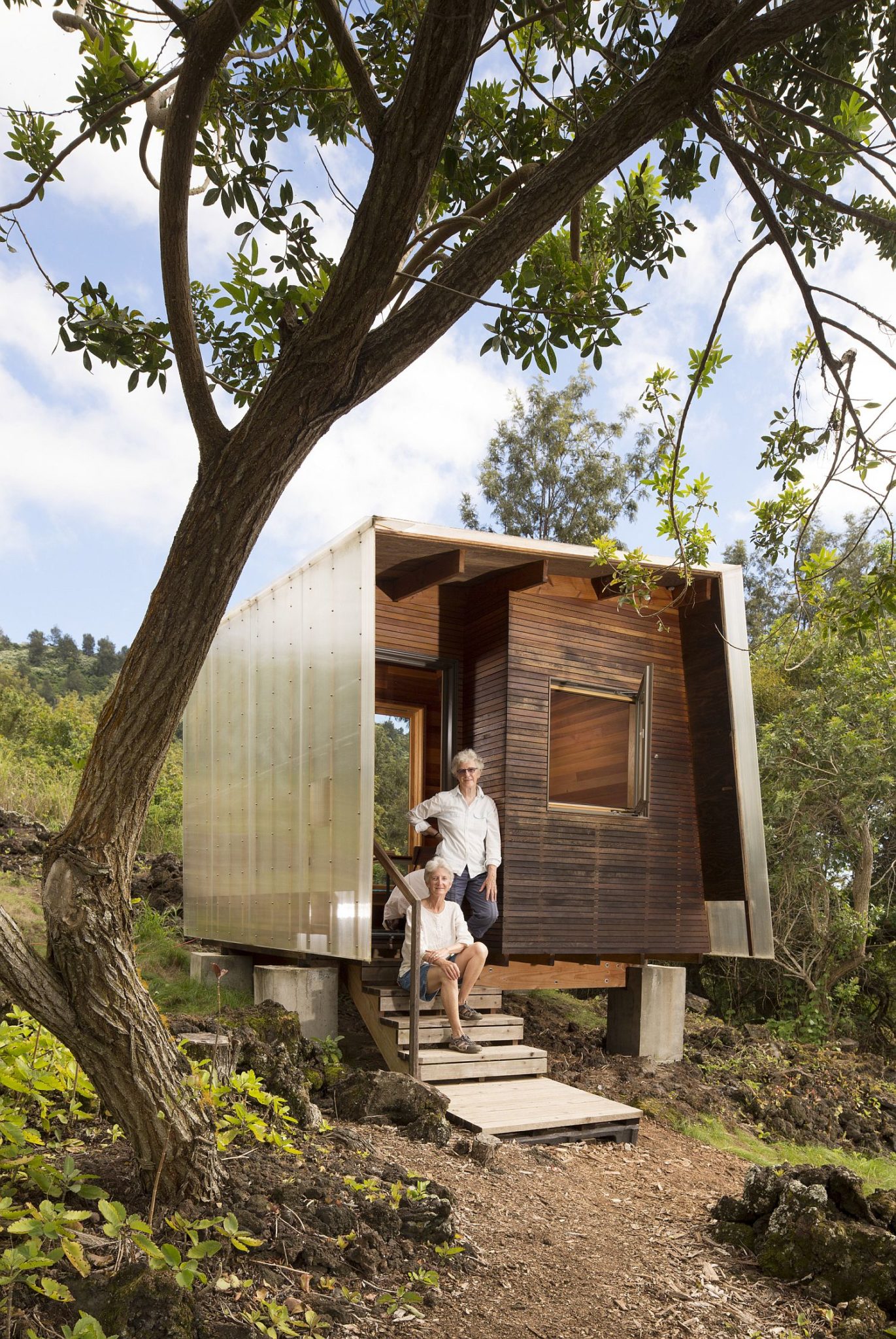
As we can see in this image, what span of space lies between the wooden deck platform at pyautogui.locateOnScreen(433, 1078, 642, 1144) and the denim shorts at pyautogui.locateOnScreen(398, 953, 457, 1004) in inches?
23.7

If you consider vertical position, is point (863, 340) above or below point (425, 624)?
above

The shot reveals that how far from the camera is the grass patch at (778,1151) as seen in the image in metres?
7.03

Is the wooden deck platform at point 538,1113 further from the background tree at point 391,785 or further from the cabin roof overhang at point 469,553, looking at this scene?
the background tree at point 391,785

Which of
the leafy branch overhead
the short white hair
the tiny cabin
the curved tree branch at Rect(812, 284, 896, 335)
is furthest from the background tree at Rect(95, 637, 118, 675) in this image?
the curved tree branch at Rect(812, 284, 896, 335)

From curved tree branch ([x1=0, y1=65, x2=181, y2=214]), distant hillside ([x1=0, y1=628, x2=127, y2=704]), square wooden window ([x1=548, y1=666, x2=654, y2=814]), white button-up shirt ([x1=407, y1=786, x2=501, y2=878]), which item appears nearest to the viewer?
curved tree branch ([x1=0, y1=65, x2=181, y2=214])

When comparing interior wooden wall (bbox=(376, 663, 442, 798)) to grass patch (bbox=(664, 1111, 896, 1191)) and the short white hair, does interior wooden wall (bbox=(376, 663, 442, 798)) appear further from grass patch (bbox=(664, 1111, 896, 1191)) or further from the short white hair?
grass patch (bbox=(664, 1111, 896, 1191))

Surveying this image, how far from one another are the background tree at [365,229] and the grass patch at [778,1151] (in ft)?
13.6

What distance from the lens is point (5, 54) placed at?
410 centimetres

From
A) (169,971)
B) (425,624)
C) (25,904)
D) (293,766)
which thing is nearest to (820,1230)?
(293,766)

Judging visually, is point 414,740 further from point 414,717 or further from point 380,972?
point 380,972

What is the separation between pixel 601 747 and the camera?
9.45 m

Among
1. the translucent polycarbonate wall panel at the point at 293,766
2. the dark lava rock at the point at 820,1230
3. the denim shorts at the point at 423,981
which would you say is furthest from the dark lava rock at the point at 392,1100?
the dark lava rock at the point at 820,1230

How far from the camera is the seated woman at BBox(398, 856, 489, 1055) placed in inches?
272

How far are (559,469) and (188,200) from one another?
763 inches
